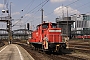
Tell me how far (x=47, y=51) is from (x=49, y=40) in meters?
1.45

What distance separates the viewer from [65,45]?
22.2 m

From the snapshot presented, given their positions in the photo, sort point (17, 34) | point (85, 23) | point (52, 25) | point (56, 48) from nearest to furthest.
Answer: point (56, 48) < point (52, 25) < point (85, 23) < point (17, 34)

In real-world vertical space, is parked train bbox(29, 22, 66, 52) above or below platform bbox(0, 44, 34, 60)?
above

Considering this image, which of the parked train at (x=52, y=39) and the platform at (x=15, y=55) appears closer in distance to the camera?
the platform at (x=15, y=55)

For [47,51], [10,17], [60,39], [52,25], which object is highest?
[10,17]

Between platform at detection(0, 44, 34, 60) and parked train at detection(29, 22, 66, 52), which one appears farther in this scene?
parked train at detection(29, 22, 66, 52)

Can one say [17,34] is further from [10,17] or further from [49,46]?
[49,46]

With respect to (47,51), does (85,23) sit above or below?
above

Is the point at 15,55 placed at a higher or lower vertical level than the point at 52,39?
lower

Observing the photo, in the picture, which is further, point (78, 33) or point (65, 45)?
point (78, 33)

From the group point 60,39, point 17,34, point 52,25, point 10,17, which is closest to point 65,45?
point 60,39

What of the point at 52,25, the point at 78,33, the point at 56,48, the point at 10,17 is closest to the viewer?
the point at 56,48

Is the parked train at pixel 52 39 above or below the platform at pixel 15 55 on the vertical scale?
above

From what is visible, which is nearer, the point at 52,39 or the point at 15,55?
the point at 15,55
